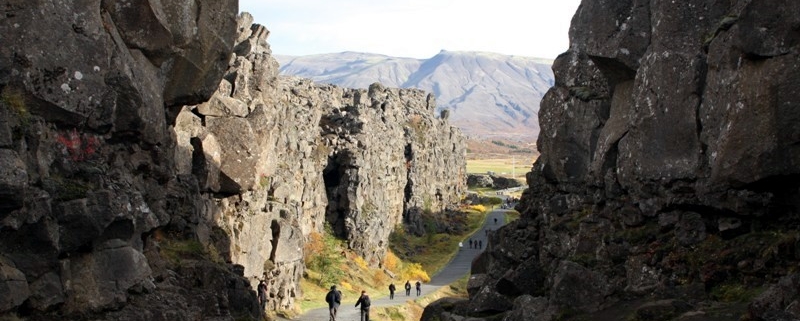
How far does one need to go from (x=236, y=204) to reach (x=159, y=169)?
18915mm

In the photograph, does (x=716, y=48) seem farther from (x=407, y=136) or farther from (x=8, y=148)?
(x=407, y=136)

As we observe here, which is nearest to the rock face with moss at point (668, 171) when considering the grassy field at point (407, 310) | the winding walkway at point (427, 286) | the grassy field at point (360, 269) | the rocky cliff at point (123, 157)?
the rocky cliff at point (123, 157)

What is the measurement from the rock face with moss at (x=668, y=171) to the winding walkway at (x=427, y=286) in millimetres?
20448

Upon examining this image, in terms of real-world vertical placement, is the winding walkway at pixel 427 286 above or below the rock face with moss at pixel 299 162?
below

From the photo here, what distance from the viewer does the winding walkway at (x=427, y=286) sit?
49.9 m

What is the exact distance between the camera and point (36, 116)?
1748 centimetres

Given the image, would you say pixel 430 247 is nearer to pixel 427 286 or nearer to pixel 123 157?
pixel 427 286

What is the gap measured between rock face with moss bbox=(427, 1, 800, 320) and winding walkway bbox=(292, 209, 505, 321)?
67.1ft

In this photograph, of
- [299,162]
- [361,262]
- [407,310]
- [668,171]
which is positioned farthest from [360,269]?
[668,171]

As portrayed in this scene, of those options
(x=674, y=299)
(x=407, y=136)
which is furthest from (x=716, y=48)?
(x=407, y=136)

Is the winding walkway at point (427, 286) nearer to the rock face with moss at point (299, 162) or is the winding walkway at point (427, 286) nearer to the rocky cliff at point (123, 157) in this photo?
the rock face with moss at point (299, 162)

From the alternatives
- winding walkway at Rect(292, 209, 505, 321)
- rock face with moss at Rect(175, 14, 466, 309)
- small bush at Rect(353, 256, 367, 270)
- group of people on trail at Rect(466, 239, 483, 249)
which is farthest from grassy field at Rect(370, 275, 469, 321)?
group of people on trail at Rect(466, 239, 483, 249)

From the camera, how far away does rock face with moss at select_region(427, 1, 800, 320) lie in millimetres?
17609

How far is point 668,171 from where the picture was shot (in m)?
22.0
